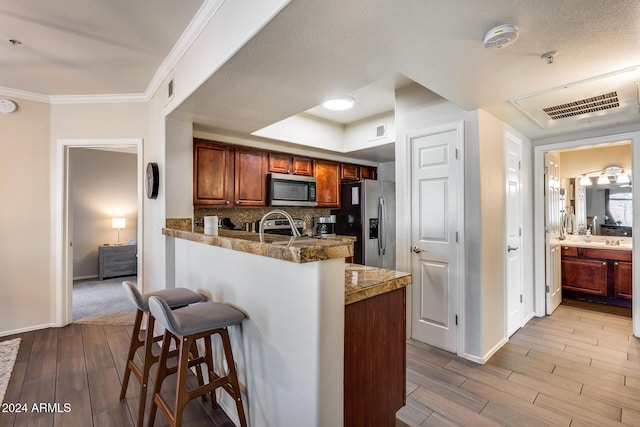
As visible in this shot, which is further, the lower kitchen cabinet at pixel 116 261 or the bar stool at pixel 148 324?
the lower kitchen cabinet at pixel 116 261

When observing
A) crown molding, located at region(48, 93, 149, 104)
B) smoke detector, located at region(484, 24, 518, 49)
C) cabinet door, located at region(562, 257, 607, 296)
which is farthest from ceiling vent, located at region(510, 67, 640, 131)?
crown molding, located at region(48, 93, 149, 104)

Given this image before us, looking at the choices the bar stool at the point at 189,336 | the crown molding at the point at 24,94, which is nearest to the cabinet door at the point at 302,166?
the bar stool at the point at 189,336

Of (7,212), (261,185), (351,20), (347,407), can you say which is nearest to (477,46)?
→ (351,20)

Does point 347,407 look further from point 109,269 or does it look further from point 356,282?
point 109,269

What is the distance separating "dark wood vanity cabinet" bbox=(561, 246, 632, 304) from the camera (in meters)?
3.96

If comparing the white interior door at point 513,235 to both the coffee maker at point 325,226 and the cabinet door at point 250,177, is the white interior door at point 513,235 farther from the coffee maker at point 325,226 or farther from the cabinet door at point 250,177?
the cabinet door at point 250,177

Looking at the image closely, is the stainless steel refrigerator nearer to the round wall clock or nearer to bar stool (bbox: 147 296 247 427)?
the round wall clock

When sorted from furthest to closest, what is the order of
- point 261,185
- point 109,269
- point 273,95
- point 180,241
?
point 109,269, point 261,185, point 180,241, point 273,95

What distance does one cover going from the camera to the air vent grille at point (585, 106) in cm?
251

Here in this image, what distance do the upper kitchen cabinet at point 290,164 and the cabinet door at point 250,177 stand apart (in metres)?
0.13

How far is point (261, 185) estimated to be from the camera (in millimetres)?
3859

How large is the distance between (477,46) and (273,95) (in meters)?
1.35

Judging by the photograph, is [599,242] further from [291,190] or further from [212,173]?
[212,173]

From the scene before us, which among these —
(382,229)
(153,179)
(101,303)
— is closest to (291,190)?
(382,229)
